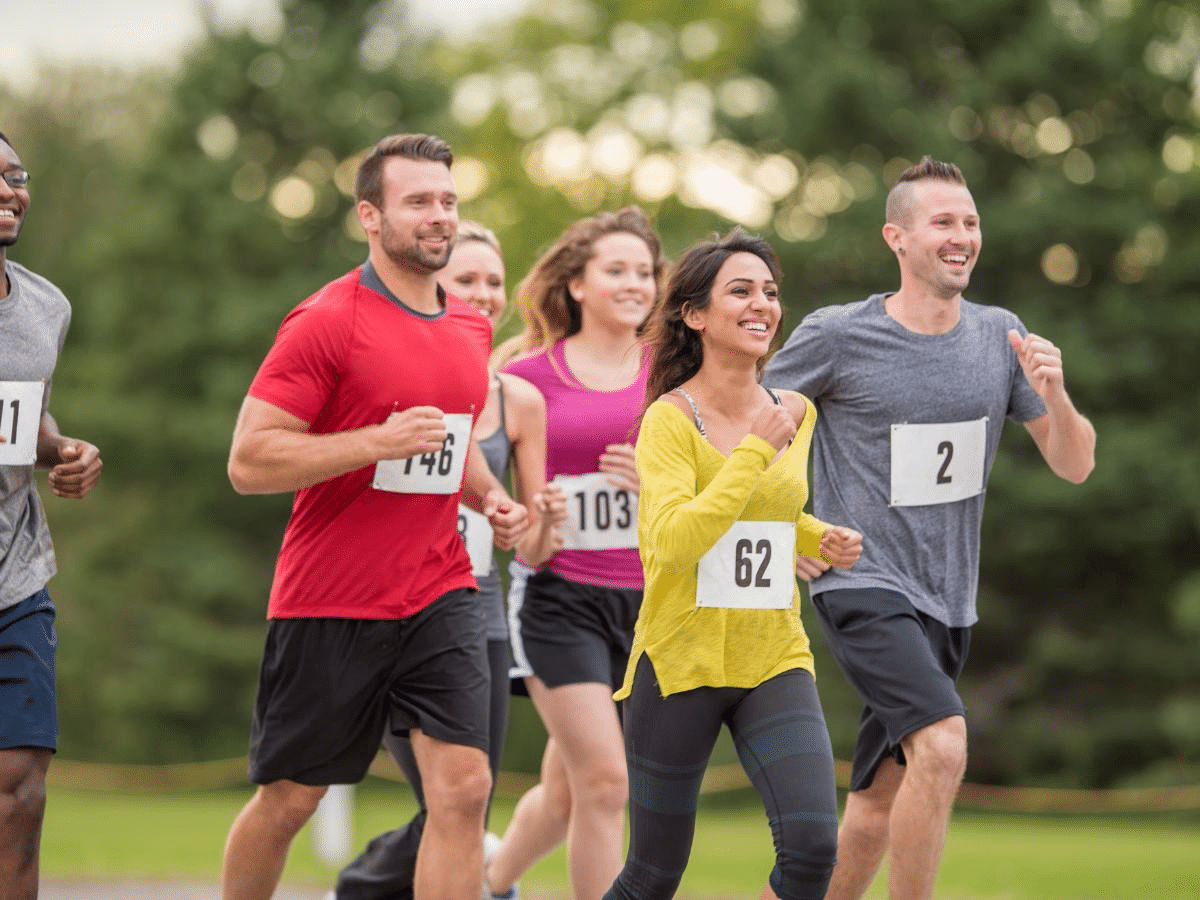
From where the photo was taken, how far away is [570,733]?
259 inches

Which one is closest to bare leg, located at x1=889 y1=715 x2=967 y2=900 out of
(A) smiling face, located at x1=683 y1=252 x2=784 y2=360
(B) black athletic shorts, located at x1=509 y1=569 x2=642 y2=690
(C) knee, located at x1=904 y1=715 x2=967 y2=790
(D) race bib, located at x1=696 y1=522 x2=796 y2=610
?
Answer: (C) knee, located at x1=904 y1=715 x2=967 y2=790

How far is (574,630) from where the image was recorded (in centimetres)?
671

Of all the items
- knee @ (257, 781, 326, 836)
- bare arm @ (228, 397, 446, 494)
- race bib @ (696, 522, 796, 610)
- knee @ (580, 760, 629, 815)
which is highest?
bare arm @ (228, 397, 446, 494)

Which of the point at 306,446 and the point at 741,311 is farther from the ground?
the point at 741,311

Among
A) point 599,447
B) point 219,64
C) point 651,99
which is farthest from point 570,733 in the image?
point 651,99

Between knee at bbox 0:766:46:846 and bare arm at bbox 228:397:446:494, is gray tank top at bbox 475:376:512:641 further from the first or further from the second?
knee at bbox 0:766:46:846

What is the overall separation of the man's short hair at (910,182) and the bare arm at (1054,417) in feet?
1.78

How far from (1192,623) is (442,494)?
669 inches

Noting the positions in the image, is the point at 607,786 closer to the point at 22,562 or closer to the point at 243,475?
the point at 243,475

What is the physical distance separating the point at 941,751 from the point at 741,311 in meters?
1.50

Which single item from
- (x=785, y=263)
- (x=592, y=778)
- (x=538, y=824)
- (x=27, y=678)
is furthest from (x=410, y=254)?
(x=785, y=263)

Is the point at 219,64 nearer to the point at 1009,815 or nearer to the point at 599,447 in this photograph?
the point at 1009,815

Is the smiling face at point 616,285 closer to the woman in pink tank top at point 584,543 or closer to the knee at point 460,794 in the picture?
the woman in pink tank top at point 584,543

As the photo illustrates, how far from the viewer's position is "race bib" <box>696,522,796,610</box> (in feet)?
16.0
